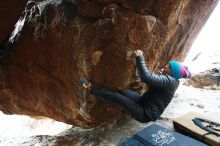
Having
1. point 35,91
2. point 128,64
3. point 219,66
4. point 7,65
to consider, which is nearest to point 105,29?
point 128,64

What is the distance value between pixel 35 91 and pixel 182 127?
3.16m

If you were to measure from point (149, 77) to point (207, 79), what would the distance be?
3.84m

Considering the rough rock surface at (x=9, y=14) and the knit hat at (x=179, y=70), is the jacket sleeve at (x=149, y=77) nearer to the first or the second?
the knit hat at (x=179, y=70)

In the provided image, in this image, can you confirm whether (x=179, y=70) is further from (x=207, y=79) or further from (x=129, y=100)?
(x=207, y=79)

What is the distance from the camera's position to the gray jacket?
4.09 meters

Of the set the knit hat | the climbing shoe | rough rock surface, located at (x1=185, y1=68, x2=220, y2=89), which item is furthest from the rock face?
rough rock surface, located at (x1=185, y1=68, x2=220, y2=89)

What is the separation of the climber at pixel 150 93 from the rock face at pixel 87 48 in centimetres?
24

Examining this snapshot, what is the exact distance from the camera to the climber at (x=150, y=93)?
4.16 m

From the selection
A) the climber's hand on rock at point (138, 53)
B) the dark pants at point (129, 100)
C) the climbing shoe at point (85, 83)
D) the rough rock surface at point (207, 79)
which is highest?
the climber's hand on rock at point (138, 53)

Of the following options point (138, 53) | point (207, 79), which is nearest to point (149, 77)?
point (138, 53)

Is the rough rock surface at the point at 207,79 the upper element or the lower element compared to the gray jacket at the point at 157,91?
lower

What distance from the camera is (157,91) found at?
4.41 m

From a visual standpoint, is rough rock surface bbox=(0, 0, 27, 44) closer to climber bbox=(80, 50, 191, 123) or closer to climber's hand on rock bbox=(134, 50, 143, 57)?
climber bbox=(80, 50, 191, 123)

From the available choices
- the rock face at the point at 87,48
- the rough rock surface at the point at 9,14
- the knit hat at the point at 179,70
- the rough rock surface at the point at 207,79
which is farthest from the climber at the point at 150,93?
the rough rock surface at the point at 207,79
